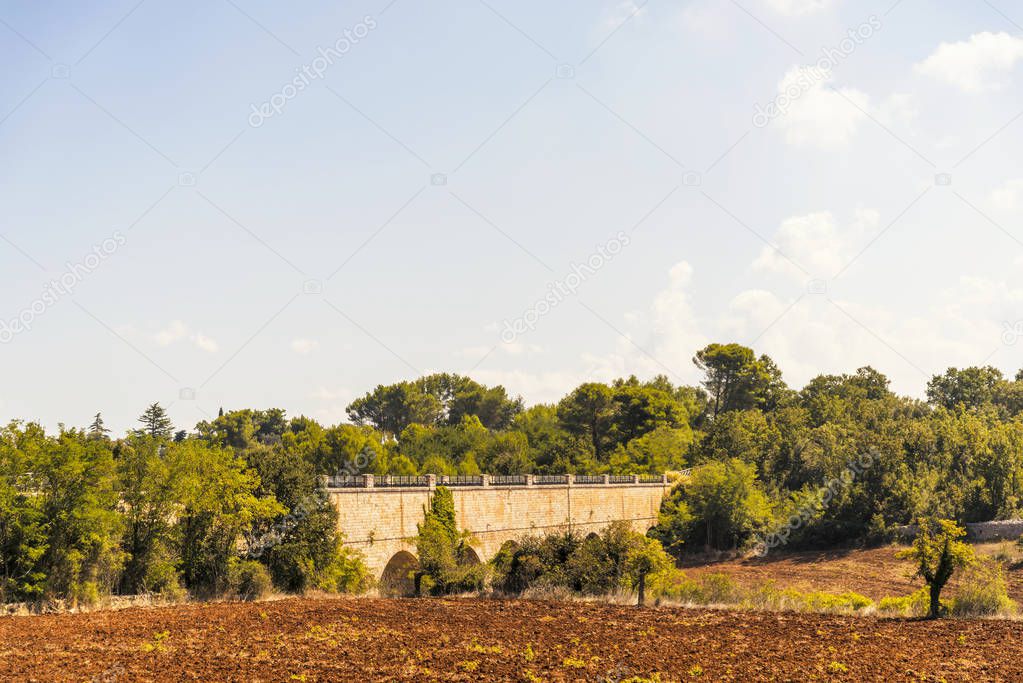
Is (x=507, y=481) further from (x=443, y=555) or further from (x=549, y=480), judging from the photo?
(x=443, y=555)

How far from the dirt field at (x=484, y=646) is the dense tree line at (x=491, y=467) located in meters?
3.01

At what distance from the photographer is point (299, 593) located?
39094 millimetres

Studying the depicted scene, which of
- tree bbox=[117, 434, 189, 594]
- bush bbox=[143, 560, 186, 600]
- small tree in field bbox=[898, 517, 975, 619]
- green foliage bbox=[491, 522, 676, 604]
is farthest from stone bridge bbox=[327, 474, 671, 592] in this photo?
small tree in field bbox=[898, 517, 975, 619]

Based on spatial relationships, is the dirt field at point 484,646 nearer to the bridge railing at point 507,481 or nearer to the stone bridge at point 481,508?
the stone bridge at point 481,508

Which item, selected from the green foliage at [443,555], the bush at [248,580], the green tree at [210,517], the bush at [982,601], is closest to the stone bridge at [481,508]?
the green foliage at [443,555]

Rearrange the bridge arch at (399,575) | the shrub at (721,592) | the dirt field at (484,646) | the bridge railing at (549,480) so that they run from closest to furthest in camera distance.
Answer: the dirt field at (484,646) → the shrub at (721,592) → the bridge arch at (399,575) → the bridge railing at (549,480)

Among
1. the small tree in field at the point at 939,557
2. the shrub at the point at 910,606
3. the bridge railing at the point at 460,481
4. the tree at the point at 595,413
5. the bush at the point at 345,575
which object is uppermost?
the tree at the point at 595,413

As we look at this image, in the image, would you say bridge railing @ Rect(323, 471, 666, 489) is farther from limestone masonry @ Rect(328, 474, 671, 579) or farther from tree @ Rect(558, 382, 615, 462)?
tree @ Rect(558, 382, 615, 462)

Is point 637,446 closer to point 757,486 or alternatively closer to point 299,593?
point 757,486

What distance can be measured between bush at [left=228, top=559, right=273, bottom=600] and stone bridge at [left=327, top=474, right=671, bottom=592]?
18.9ft

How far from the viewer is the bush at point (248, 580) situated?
1442 inches

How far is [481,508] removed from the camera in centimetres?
5359

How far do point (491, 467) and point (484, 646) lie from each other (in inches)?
2895

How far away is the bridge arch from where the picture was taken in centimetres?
4319
